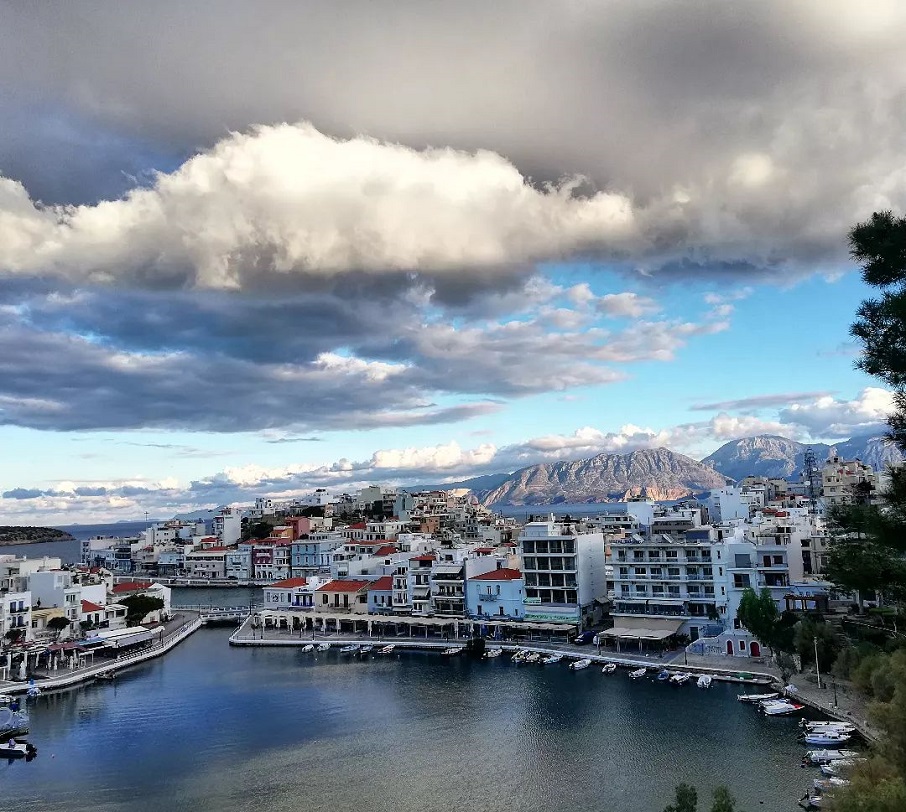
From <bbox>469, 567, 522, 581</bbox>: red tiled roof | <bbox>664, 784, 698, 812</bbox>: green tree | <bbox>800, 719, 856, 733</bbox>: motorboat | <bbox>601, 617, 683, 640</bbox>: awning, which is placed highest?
<bbox>469, 567, 522, 581</bbox>: red tiled roof

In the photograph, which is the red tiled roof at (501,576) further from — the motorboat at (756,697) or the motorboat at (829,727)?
the motorboat at (829,727)

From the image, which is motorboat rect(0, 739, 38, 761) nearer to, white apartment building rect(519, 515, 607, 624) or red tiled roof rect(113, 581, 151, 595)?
white apartment building rect(519, 515, 607, 624)

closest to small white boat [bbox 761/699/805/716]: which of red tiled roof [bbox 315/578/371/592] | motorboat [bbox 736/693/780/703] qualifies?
motorboat [bbox 736/693/780/703]

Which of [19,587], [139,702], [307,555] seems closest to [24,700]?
[139,702]

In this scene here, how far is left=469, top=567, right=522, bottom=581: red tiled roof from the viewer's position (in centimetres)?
5481

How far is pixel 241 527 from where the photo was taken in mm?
118938

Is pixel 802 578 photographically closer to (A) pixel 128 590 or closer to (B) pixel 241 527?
(A) pixel 128 590

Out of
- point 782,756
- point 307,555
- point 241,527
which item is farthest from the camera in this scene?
point 241,527

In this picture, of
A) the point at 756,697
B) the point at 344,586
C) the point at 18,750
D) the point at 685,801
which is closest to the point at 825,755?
the point at 756,697

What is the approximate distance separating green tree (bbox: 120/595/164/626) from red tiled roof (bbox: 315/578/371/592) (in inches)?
530

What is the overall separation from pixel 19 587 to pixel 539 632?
122 ft

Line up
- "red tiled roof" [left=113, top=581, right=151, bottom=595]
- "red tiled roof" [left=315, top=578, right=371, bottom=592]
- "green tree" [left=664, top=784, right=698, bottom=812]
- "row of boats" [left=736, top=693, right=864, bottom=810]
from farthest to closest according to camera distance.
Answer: "red tiled roof" [left=113, top=581, right=151, bottom=595] → "red tiled roof" [left=315, top=578, right=371, bottom=592] → "row of boats" [left=736, top=693, right=864, bottom=810] → "green tree" [left=664, top=784, right=698, bottom=812]

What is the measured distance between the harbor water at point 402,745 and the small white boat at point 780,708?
26.6 inches

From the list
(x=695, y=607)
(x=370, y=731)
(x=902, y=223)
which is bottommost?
(x=370, y=731)
